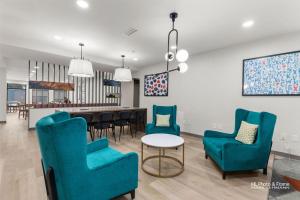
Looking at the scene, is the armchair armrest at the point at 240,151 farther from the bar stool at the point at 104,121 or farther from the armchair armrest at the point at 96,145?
the bar stool at the point at 104,121

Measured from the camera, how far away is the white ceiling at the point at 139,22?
7.82 ft

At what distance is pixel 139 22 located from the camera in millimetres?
2938

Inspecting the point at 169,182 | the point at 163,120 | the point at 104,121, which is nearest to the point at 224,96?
the point at 163,120

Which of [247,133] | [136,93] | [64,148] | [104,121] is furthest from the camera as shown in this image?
[136,93]

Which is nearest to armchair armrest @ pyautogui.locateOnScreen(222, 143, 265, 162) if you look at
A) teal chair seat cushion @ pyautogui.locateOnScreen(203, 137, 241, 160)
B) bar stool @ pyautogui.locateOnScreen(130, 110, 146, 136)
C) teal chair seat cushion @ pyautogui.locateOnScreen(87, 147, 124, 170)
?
teal chair seat cushion @ pyautogui.locateOnScreen(203, 137, 241, 160)

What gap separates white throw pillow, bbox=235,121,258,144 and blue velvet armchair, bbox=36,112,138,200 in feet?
7.25

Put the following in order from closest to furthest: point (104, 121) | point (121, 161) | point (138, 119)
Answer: point (121, 161) < point (104, 121) < point (138, 119)

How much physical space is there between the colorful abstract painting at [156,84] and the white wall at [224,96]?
0.26m

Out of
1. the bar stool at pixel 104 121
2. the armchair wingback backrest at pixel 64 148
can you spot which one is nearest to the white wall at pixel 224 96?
the bar stool at pixel 104 121

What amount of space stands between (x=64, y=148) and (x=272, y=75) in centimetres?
423

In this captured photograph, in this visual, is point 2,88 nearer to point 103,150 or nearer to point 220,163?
point 103,150

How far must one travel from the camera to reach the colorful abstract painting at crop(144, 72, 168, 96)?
235 inches

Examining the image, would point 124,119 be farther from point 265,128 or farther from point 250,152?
point 265,128

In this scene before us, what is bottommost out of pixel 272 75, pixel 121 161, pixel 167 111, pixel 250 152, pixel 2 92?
pixel 250 152
